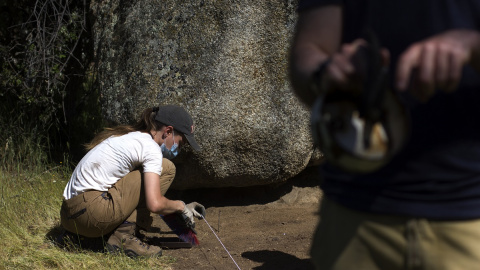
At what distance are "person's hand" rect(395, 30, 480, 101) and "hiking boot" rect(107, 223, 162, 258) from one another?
9.45ft

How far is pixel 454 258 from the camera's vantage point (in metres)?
1.12

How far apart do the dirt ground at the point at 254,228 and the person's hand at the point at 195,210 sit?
0.16 metres

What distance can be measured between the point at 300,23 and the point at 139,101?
122 inches

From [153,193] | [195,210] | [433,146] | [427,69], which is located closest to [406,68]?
[427,69]

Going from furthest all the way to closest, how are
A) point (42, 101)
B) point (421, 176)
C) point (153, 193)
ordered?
point (42, 101) → point (153, 193) → point (421, 176)

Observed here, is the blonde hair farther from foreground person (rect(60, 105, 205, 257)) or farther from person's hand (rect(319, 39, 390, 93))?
person's hand (rect(319, 39, 390, 93))

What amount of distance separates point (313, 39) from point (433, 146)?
31 centimetres

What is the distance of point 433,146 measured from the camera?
1.14m

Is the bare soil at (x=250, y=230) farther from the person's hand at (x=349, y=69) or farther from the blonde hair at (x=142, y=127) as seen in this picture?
the person's hand at (x=349, y=69)

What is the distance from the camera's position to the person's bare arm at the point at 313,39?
1188mm

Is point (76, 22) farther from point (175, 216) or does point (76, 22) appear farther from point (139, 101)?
point (175, 216)

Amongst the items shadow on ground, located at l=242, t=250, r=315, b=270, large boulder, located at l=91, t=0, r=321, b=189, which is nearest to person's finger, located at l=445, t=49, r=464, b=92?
shadow on ground, located at l=242, t=250, r=315, b=270

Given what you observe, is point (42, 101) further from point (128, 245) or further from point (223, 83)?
point (128, 245)

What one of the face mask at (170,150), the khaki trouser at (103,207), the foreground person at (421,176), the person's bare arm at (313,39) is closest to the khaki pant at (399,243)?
the foreground person at (421,176)
